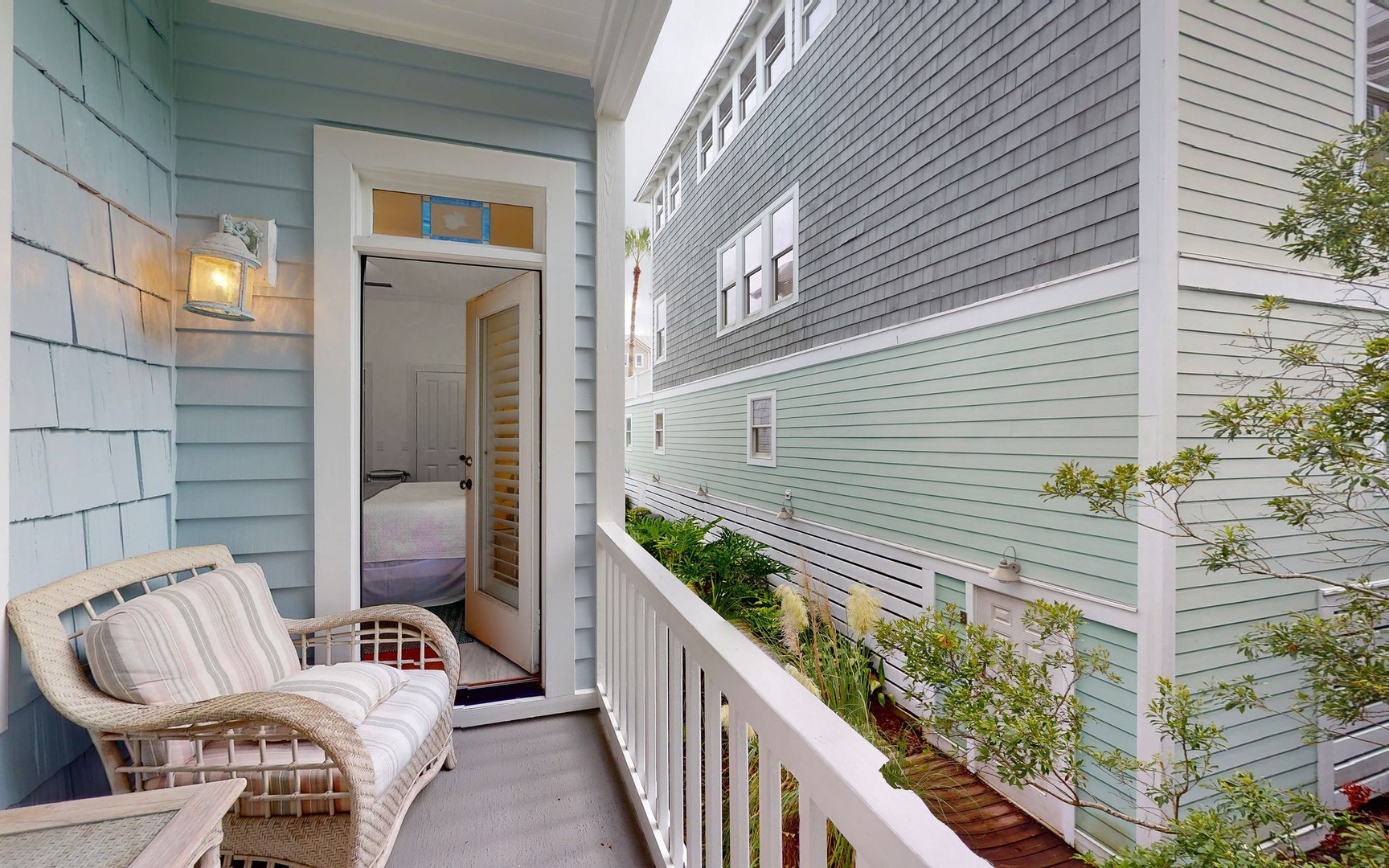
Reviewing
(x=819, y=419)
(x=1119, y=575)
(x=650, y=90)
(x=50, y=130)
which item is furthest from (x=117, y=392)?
(x=650, y=90)

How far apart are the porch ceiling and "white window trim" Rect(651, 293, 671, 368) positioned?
7.69 metres

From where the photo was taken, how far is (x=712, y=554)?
19.1 ft

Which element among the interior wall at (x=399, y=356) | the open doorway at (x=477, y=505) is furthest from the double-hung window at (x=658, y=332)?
the open doorway at (x=477, y=505)

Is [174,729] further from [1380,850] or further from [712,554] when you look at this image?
[712,554]

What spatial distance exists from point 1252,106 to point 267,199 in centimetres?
471

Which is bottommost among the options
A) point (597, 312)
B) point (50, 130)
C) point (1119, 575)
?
point (1119, 575)

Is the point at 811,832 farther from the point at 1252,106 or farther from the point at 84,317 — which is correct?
the point at 1252,106

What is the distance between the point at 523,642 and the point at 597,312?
1.68m

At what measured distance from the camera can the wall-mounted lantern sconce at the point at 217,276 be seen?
75.4 inches

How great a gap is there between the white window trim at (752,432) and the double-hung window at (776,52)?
12.1ft

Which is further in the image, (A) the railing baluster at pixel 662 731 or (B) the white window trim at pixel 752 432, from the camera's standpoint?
(B) the white window trim at pixel 752 432

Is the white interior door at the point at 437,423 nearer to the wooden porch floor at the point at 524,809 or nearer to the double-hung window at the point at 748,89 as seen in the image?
the wooden porch floor at the point at 524,809

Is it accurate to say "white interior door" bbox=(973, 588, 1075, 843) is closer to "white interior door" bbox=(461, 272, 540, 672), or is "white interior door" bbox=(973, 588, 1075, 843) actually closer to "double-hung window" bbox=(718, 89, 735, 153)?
"white interior door" bbox=(461, 272, 540, 672)

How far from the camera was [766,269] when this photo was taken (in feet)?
22.5
